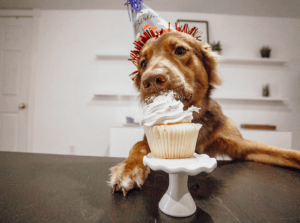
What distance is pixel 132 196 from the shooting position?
0.53 m

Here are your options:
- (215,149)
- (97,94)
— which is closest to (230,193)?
(215,149)

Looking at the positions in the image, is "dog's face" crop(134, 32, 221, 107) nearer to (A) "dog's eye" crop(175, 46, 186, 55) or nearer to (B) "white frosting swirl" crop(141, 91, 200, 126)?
(A) "dog's eye" crop(175, 46, 186, 55)

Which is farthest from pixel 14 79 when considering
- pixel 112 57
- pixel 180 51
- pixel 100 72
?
pixel 180 51

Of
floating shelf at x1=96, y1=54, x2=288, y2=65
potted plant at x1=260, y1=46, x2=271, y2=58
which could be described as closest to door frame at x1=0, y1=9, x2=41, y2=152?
floating shelf at x1=96, y1=54, x2=288, y2=65

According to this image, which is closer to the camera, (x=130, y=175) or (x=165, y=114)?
(x=165, y=114)

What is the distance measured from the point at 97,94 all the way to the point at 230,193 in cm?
285

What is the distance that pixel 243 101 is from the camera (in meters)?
3.14

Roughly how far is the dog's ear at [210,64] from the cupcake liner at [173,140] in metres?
0.69

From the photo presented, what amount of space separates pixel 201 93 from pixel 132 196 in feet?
2.29

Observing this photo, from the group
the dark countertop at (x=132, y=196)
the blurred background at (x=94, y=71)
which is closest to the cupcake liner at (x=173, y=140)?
the dark countertop at (x=132, y=196)

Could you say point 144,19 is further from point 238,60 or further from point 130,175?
point 238,60

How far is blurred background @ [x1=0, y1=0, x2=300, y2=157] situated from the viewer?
3.18 meters

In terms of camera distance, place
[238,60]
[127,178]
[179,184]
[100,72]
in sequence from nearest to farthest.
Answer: [179,184]
[127,178]
[238,60]
[100,72]

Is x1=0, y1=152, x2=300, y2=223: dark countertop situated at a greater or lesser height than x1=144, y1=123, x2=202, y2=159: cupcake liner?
lesser
